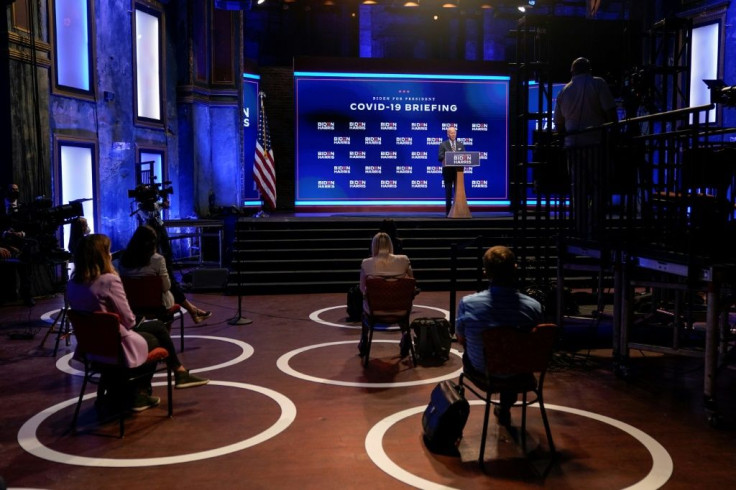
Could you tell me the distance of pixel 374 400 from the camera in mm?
5371

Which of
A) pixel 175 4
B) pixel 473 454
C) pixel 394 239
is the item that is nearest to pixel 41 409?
pixel 473 454

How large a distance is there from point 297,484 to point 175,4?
13.1 m

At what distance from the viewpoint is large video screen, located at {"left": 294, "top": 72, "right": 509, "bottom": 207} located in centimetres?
1689

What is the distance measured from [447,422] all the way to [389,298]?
2179 mm

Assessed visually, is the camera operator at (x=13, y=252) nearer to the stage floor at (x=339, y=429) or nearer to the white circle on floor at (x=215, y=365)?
the stage floor at (x=339, y=429)

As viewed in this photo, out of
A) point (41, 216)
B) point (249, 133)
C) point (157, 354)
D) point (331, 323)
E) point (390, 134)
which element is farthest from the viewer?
point (390, 134)

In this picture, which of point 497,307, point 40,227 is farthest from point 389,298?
point 40,227

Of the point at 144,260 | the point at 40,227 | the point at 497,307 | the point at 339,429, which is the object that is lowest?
the point at 339,429

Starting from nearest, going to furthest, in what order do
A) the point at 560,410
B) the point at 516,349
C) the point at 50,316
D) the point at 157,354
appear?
the point at 516,349 < the point at 157,354 < the point at 560,410 < the point at 50,316

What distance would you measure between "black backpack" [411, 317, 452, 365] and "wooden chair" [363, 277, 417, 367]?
0.66 feet

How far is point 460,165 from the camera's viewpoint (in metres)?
13.1

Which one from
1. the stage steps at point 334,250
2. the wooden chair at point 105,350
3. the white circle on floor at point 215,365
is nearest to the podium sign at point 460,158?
the stage steps at point 334,250

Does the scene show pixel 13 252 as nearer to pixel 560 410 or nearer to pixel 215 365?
pixel 215 365

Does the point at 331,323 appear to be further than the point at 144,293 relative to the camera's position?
Yes
